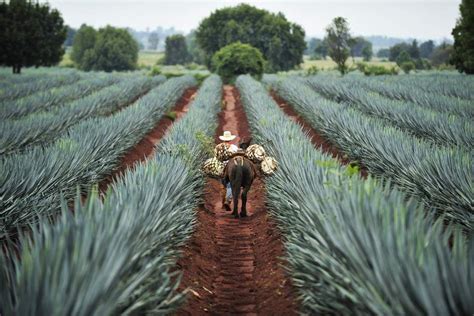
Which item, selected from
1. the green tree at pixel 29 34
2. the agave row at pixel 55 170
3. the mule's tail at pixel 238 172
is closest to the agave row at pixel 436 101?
the mule's tail at pixel 238 172

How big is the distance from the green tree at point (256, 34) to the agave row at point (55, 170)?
200 feet

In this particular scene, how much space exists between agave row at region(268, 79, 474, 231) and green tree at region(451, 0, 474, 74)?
28545 mm

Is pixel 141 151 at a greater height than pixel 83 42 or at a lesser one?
lesser

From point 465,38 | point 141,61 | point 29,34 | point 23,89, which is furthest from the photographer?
point 141,61

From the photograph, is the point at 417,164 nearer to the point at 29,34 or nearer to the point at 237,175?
the point at 237,175

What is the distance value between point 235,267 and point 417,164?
314 cm

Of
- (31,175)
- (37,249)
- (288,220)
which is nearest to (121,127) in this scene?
(31,175)

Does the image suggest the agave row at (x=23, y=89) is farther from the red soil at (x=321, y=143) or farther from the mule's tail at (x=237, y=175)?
the mule's tail at (x=237, y=175)

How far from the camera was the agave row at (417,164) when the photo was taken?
6.48 m

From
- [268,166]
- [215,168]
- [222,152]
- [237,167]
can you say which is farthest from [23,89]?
[268,166]

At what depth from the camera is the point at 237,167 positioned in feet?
27.8

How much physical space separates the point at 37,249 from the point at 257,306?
278cm

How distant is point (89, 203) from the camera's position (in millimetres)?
4309

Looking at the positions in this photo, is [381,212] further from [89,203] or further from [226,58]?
[226,58]
